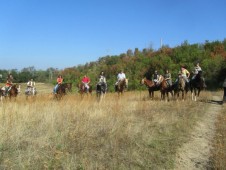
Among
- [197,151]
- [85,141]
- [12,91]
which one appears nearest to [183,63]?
[12,91]

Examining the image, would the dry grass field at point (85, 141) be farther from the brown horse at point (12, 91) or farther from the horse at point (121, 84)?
the brown horse at point (12, 91)

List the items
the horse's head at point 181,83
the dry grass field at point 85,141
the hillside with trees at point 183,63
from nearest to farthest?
1. the dry grass field at point 85,141
2. the horse's head at point 181,83
3. the hillside with trees at point 183,63

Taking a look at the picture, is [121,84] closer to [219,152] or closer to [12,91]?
[12,91]

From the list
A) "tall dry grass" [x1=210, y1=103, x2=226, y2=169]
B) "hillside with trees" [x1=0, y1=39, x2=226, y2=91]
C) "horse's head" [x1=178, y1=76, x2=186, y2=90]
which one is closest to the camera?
"tall dry grass" [x1=210, y1=103, x2=226, y2=169]

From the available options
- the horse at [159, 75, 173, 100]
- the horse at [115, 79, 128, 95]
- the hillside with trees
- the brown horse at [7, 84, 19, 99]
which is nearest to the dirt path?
the horse at [159, 75, 173, 100]

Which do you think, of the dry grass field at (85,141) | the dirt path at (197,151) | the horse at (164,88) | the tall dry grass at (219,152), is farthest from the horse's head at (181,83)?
the tall dry grass at (219,152)

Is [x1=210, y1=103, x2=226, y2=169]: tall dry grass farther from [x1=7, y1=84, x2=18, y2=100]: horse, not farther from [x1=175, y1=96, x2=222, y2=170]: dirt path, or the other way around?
[x1=7, y1=84, x2=18, y2=100]: horse

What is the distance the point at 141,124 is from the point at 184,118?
2734mm

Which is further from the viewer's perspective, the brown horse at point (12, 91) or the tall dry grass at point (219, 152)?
the brown horse at point (12, 91)

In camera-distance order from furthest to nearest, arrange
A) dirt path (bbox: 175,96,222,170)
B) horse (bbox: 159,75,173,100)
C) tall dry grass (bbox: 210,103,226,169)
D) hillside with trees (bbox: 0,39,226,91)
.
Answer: hillside with trees (bbox: 0,39,226,91)
horse (bbox: 159,75,173,100)
dirt path (bbox: 175,96,222,170)
tall dry grass (bbox: 210,103,226,169)

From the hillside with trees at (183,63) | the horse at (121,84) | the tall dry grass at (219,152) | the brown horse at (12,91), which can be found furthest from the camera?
the hillside with trees at (183,63)

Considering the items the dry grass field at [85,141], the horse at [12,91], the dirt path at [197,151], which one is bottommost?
the dirt path at [197,151]

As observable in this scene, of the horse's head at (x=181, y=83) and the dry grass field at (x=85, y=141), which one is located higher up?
the horse's head at (x=181, y=83)

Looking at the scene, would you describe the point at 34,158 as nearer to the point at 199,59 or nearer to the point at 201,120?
the point at 201,120
